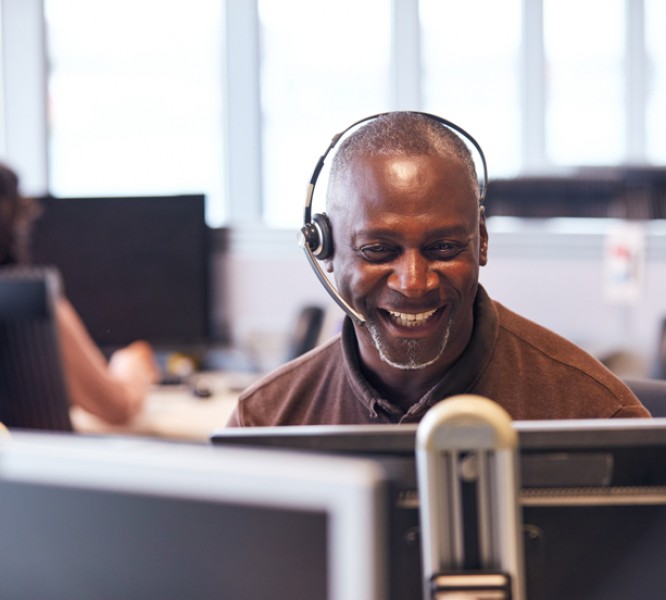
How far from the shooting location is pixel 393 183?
4.16ft

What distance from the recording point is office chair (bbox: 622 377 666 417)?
149 centimetres

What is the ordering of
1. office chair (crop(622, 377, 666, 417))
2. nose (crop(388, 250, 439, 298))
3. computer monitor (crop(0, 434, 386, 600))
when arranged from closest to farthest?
computer monitor (crop(0, 434, 386, 600)), nose (crop(388, 250, 439, 298)), office chair (crop(622, 377, 666, 417))

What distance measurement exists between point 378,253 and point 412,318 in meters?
0.08

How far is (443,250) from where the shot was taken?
49.7 inches

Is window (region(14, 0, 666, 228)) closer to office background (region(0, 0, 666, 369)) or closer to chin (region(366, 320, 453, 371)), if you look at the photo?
office background (region(0, 0, 666, 369))

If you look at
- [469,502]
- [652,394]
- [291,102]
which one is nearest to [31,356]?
[652,394]

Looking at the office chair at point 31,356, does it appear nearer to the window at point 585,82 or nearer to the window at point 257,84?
the window at point 257,84

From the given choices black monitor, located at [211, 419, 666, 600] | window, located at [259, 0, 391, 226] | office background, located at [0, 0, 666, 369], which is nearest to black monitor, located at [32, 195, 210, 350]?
office background, located at [0, 0, 666, 369]

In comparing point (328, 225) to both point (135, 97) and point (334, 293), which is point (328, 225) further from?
point (135, 97)

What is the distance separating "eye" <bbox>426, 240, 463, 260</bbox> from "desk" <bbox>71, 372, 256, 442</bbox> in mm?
1164

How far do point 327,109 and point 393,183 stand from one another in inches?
127

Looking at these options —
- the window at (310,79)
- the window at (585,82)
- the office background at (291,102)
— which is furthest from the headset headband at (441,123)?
the window at (585,82)

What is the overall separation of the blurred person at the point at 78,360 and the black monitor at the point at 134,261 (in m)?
0.75

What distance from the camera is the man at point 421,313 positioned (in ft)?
4.13
